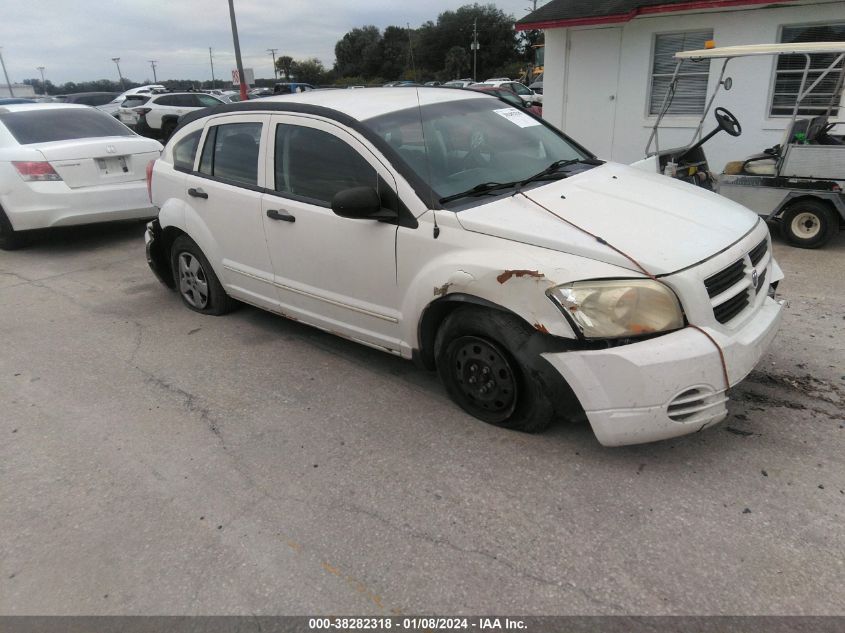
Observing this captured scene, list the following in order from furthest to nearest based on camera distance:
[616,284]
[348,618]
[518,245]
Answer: [518,245], [616,284], [348,618]

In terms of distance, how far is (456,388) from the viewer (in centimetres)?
349

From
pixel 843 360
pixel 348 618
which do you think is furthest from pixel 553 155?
pixel 348 618

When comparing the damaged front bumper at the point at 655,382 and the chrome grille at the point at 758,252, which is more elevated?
the chrome grille at the point at 758,252

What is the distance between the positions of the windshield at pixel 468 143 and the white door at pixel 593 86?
7.82 m

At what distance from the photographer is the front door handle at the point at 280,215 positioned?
4039 millimetres

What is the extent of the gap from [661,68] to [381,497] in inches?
405

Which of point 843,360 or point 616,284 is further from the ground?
point 616,284

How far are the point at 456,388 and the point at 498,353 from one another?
438 mm

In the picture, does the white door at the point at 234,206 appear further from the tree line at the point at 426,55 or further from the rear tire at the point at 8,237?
the tree line at the point at 426,55

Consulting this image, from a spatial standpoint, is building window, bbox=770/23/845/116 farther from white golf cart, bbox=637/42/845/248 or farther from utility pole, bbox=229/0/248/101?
utility pole, bbox=229/0/248/101

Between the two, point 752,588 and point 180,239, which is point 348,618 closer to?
point 752,588

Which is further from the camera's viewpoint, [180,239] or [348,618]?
[180,239]

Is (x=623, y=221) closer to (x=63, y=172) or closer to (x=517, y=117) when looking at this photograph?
(x=517, y=117)

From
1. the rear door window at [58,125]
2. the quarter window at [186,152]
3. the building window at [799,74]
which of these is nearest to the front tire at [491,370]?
the quarter window at [186,152]
